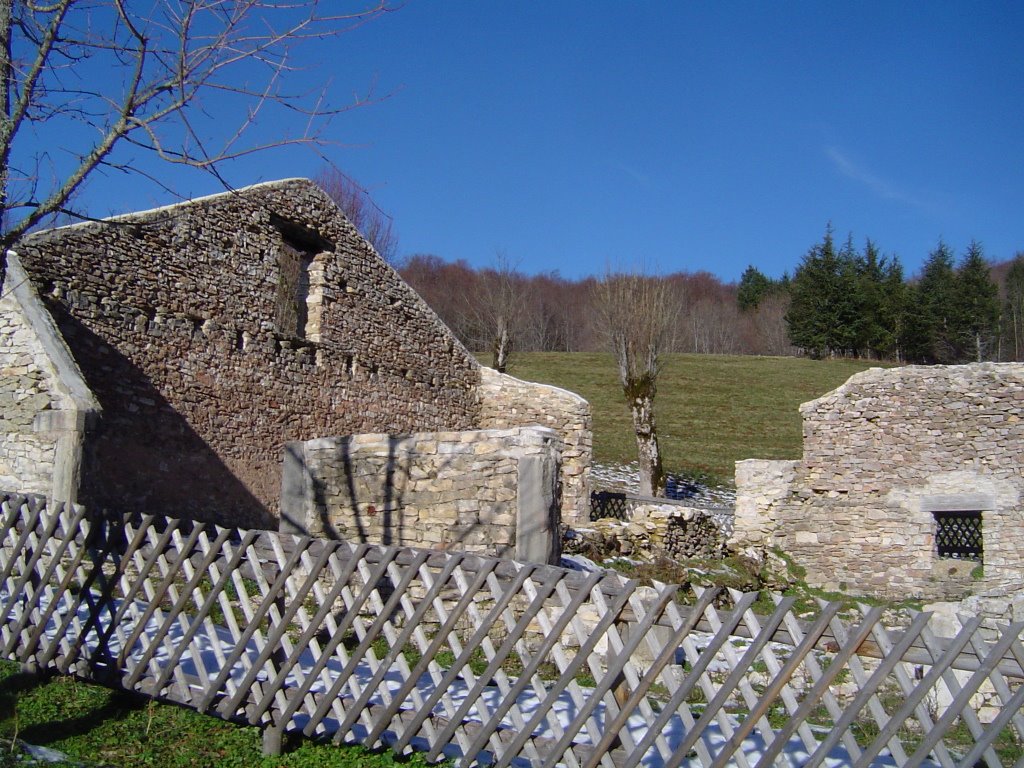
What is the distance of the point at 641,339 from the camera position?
81.7 feet

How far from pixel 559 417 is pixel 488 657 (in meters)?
12.2

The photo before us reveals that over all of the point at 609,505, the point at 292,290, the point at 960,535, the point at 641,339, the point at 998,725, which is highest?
the point at 641,339

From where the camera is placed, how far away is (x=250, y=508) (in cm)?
1157

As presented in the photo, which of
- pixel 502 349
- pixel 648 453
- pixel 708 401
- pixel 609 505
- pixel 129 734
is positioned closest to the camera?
pixel 129 734

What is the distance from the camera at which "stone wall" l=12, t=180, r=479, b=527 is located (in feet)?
31.3

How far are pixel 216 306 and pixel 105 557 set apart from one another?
22.5 feet

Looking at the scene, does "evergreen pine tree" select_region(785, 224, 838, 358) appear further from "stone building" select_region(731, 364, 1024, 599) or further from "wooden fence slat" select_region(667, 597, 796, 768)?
"wooden fence slat" select_region(667, 597, 796, 768)

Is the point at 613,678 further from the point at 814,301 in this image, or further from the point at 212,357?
the point at 814,301

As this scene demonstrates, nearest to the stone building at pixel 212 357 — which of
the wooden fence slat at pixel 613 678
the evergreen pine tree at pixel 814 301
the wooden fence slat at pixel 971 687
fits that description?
the wooden fence slat at pixel 613 678

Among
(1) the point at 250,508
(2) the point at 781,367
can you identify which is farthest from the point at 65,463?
(2) the point at 781,367

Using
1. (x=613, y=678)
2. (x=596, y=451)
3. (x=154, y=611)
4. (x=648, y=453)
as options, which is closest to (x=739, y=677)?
(x=613, y=678)

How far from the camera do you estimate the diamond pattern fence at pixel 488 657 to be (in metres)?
3.40

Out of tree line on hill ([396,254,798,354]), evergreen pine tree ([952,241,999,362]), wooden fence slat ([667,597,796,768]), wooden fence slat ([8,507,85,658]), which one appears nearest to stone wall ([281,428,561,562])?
wooden fence slat ([8,507,85,658])

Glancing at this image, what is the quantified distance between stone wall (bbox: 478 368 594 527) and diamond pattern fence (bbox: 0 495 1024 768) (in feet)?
31.7
